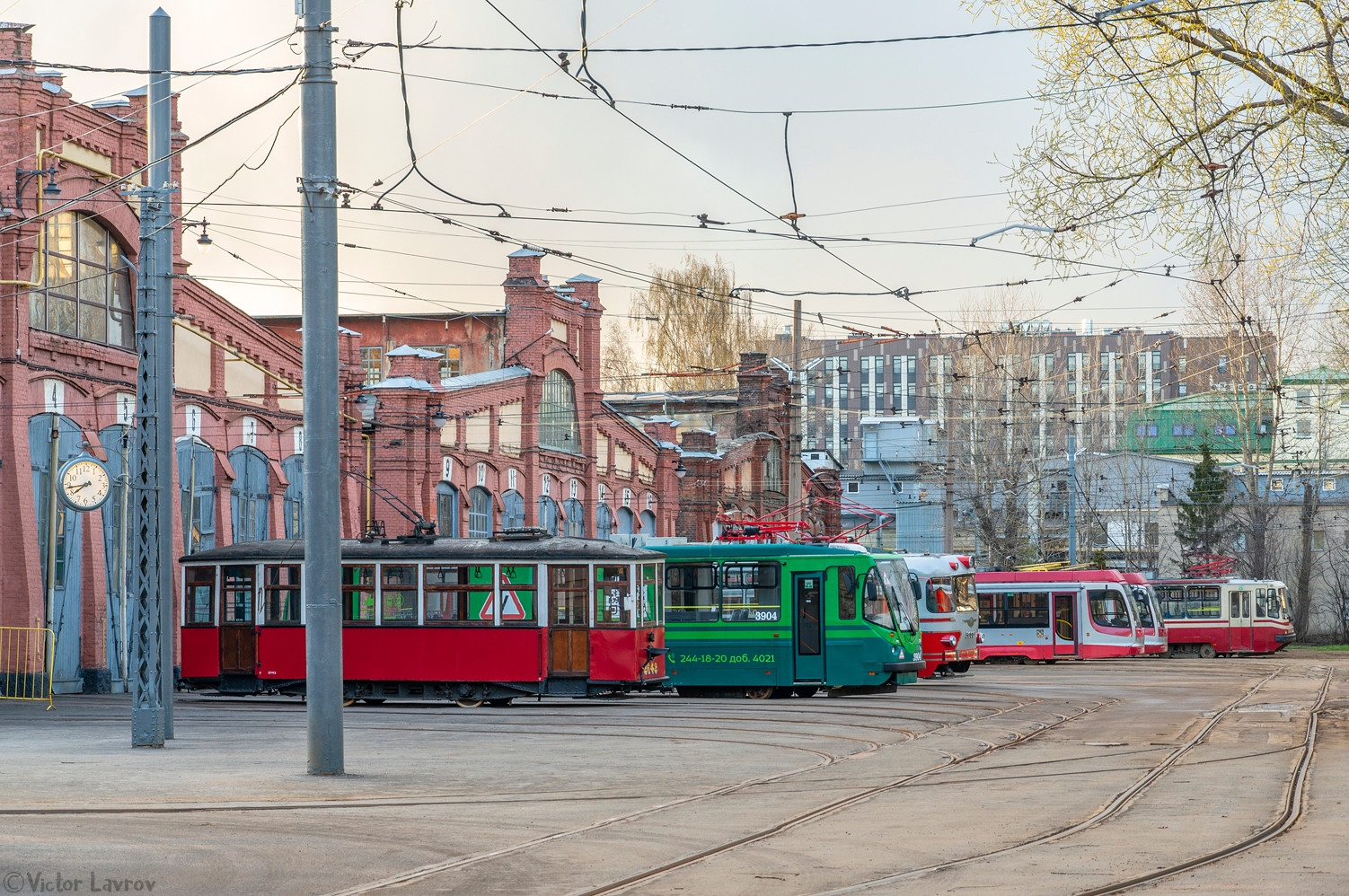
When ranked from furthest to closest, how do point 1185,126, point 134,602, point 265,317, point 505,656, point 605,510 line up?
1. point 265,317
2. point 605,510
3. point 505,656
4. point 134,602
5. point 1185,126

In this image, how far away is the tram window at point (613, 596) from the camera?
78.1 feet

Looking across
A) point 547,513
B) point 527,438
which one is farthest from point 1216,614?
point 527,438

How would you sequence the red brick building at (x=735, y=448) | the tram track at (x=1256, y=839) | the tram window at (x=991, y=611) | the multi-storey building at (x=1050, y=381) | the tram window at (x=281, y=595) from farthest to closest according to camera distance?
the red brick building at (x=735, y=448) → the multi-storey building at (x=1050, y=381) → the tram window at (x=991, y=611) → the tram window at (x=281, y=595) → the tram track at (x=1256, y=839)

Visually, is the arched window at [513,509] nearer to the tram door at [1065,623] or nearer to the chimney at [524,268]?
the chimney at [524,268]

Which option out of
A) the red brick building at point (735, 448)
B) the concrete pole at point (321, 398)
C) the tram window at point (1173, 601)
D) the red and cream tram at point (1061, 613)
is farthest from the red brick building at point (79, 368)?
the tram window at point (1173, 601)

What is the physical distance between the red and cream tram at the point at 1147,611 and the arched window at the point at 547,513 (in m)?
16.1

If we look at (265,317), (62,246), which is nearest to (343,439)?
(62,246)

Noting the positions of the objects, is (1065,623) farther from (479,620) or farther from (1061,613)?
(479,620)

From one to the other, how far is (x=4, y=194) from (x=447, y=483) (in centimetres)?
1507

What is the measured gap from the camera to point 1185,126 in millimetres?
15219

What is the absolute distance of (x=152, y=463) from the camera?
17.1 m

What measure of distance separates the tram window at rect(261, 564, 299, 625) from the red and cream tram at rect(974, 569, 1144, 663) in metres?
21.4

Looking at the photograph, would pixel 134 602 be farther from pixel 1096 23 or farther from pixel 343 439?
pixel 343 439

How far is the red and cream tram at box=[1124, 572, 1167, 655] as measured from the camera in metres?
41.6
